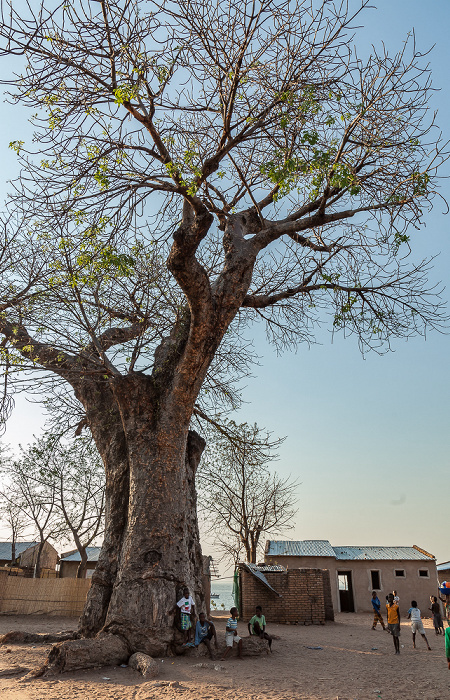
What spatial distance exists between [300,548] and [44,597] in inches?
470

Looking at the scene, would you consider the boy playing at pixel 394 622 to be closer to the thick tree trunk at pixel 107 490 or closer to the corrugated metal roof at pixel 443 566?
the thick tree trunk at pixel 107 490

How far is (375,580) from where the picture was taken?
23.5 meters

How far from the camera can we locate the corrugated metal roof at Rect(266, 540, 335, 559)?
23438 mm

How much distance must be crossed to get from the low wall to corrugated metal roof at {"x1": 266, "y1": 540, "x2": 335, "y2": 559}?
8.92 metres

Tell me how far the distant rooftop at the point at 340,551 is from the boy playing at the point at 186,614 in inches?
666

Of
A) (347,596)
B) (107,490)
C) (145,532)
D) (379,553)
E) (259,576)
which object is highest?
(107,490)

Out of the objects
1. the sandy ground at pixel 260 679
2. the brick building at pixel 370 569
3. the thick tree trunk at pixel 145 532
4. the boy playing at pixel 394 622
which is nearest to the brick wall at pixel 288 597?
the brick building at pixel 370 569

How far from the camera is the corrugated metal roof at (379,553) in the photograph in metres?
23.5

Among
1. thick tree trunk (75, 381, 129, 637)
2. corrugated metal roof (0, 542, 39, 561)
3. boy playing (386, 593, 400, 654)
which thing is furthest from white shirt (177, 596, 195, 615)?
corrugated metal roof (0, 542, 39, 561)

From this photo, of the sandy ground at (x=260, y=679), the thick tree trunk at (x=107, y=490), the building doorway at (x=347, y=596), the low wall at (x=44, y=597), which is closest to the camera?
the sandy ground at (x=260, y=679)

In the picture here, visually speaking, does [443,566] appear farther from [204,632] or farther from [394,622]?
[204,632]

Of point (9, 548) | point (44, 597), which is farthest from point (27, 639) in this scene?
point (9, 548)

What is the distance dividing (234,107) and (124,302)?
4.28 m

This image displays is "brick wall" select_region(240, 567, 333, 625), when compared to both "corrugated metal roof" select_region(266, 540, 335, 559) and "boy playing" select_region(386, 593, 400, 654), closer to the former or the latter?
"corrugated metal roof" select_region(266, 540, 335, 559)
